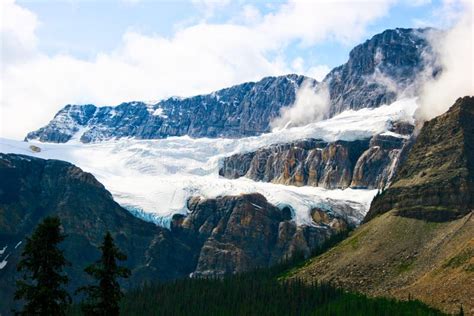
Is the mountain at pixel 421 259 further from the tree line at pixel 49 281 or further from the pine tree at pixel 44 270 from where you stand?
the pine tree at pixel 44 270

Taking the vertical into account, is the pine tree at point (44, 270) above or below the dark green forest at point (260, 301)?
above

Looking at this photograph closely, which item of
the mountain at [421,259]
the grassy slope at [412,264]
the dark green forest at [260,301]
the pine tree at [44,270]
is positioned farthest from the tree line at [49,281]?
the mountain at [421,259]

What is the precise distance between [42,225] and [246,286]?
145 metres

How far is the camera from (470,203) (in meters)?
192

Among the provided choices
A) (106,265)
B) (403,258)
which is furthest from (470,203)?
(106,265)

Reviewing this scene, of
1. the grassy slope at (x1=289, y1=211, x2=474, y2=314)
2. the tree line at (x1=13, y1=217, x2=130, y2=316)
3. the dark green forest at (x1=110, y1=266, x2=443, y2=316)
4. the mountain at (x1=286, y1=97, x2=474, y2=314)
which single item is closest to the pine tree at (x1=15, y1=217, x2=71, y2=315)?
the tree line at (x1=13, y1=217, x2=130, y2=316)

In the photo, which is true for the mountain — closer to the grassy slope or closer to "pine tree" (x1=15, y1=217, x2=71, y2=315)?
the grassy slope

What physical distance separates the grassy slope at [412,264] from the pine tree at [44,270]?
4139 inches

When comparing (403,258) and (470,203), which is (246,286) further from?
(470,203)

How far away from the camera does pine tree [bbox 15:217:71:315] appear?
142 feet

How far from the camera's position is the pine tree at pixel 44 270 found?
43.4 meters

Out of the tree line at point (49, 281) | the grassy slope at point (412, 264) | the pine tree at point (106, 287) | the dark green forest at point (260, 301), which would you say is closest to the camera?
the tree line at point (49, 281)

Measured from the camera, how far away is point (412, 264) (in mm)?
171375

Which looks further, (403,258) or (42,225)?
(403,258)
